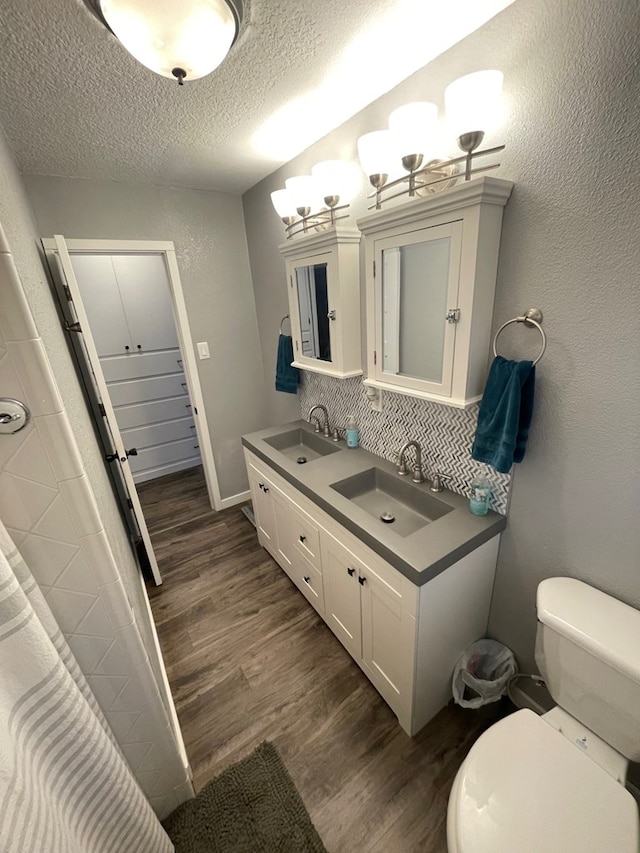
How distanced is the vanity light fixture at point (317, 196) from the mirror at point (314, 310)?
22cm

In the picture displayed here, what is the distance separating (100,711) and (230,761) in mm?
773

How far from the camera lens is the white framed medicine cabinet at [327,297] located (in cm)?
157

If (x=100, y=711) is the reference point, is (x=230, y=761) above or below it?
below

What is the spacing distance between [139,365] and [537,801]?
3.73m

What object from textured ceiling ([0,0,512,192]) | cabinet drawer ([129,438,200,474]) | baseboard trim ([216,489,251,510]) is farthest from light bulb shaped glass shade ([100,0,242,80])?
cabinet drawer ([129,438,200,474])

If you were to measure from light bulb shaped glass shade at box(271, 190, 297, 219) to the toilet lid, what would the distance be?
2181mm

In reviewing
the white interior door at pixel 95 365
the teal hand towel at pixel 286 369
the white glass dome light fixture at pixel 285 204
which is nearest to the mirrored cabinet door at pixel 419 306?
the white glass dome light fixture at pixel 285 204

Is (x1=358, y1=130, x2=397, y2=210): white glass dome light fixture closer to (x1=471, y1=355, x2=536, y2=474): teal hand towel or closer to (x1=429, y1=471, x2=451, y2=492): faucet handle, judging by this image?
(x1=471, y1=355, x2=536, y2=474): teal hand towel

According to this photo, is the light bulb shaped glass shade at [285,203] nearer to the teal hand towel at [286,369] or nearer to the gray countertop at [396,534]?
the teal hand towel at [286,369]

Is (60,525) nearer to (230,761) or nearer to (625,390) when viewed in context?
(230,761)

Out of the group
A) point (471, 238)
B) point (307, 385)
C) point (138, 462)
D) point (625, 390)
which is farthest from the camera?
point (138, 462)

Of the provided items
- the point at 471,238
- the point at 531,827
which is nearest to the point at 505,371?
the point at 471,238

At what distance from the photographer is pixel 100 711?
864mm

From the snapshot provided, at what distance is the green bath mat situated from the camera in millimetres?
1126
